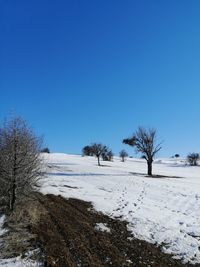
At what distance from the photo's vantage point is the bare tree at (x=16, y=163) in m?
17.1

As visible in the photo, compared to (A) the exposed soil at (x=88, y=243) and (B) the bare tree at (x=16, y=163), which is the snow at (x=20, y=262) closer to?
(A) the exposed soil at (x=88, y=243)

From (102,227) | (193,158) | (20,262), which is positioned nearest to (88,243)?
(102,227)

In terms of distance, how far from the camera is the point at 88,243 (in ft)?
39.8

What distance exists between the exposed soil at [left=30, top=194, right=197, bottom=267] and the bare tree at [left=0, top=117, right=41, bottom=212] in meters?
1.88

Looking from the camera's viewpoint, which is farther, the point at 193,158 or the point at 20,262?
the point at 193,158

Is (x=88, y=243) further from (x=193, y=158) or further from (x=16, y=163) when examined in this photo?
(x=193, y=158)

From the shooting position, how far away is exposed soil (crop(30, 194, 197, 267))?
10469 millimetres

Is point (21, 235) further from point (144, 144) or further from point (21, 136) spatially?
point (144, 144)

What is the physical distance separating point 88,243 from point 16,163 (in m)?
7.06

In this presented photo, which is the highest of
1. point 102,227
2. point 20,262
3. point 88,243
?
point 102,227

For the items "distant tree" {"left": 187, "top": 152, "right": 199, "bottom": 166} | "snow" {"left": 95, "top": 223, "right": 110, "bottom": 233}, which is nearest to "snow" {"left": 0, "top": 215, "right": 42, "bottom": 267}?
"snow" {"left": 95, "top": 223, "right": 110, "bottom": 233}

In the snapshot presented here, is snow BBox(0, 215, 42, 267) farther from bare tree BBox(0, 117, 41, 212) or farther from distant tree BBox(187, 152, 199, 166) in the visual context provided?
distant tree BBox(187, 152, 199, 166)

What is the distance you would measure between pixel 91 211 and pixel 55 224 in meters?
3.82

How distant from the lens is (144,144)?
178ft
